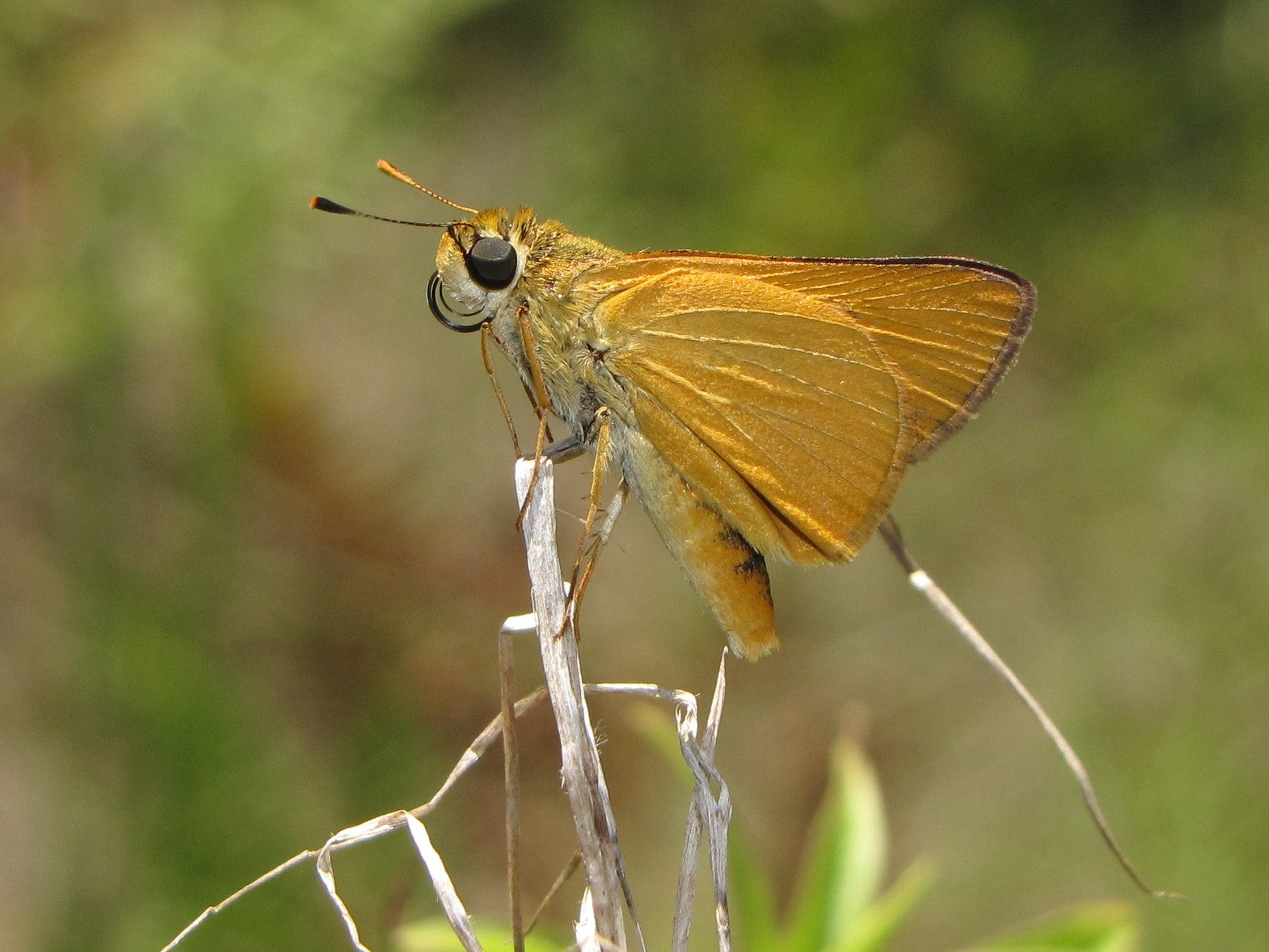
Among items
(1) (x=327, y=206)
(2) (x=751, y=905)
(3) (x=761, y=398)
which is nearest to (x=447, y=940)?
(2) (x=751, y=905)

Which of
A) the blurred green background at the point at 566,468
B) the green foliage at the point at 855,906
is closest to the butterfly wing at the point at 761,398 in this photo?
the green foliage at the point at 855,906

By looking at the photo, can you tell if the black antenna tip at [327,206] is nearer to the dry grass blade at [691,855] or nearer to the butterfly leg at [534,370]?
the butterfly leg at [534,370]

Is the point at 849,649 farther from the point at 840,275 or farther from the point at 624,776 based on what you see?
the point at 840,275

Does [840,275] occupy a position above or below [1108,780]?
above

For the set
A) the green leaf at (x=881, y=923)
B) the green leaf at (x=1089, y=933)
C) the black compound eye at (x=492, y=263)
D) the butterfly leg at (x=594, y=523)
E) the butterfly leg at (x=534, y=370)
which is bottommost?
the green leaf at (x=1089, y=933)

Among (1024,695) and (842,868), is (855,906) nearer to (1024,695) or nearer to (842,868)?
(842,868)

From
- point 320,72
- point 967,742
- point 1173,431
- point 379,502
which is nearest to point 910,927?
point 967,742
